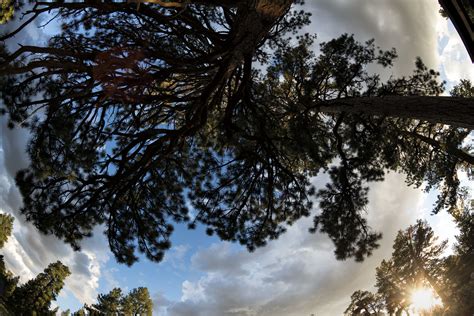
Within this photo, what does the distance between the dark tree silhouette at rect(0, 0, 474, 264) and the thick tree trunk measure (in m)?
0.02

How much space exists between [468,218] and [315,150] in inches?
537

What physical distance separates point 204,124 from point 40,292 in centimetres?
2906

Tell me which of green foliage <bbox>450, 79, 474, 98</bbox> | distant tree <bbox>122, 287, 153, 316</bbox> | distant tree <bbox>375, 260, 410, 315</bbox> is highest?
distant tree <bbox>375, 260, 410, 315</bbox>

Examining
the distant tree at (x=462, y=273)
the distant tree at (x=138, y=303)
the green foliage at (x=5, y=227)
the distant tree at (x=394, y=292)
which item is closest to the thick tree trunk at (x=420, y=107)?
the distant tree at (x=462, y=273)

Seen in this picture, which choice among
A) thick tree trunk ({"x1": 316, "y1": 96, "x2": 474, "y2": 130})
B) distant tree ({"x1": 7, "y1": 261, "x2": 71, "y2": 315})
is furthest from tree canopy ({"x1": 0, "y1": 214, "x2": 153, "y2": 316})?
thick tree trunk ({"x1": 316, "y1": 96, "x2": 474, "y2": 130})

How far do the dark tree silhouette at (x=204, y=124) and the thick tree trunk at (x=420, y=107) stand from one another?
0.07 feet

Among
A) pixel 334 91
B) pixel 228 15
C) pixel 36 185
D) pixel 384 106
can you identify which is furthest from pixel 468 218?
pixel 36 185

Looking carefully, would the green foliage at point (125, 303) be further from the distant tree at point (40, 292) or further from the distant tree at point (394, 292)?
the distant tree at point (394, 292)

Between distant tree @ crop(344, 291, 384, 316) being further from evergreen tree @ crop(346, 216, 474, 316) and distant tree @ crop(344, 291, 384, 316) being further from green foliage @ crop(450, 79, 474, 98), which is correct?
green foliage @ crop(450, 79, 474, 98)

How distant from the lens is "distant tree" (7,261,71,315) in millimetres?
23670

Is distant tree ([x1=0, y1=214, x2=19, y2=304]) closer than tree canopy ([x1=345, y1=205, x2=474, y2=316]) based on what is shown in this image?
No

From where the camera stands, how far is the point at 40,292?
82.3ft

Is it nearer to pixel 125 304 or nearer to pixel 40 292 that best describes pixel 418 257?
pixel 125 304

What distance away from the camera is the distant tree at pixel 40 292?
23.7 metres
